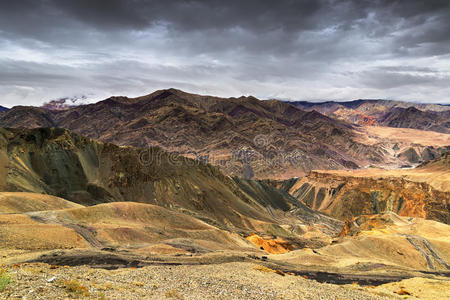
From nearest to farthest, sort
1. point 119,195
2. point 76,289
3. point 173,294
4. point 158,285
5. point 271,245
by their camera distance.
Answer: point 76,289 → point 173,294 → point 158,285 → point 271,245 → point 119,195

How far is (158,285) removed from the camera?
721 inches

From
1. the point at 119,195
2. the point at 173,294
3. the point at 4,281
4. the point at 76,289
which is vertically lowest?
the point at 119,195

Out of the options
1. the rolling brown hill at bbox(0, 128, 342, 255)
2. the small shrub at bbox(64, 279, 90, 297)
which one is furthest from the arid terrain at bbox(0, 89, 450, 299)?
the rolling brown hill at bbox(0, 128, 342, 255)

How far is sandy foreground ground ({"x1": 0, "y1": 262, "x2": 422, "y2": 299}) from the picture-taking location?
13805 mm

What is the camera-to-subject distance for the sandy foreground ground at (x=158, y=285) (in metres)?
13.8

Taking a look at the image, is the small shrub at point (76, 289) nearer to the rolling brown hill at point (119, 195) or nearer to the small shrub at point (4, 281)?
the small shrub at point (4, 281)

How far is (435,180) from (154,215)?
11915 centimetres

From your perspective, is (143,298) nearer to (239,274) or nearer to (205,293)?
(205,293)

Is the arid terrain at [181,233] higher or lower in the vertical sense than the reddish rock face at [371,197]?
higher

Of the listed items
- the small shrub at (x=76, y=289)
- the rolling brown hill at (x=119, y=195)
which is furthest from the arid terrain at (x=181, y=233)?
the rolling brown hill at (x=119, y=195)

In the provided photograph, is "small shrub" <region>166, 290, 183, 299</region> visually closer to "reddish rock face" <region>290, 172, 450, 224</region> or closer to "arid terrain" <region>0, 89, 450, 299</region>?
"arid terrain" <region>0, 89, 450, 299</region>

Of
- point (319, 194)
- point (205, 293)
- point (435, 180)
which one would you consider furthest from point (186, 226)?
point (435, 180)

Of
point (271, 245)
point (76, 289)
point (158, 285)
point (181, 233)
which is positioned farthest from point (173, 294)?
point (271, 245)

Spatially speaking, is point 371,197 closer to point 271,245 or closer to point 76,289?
point 271,245
